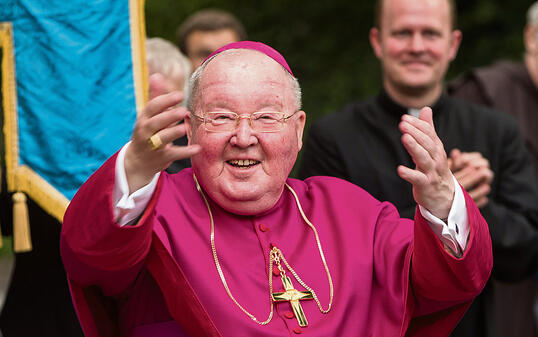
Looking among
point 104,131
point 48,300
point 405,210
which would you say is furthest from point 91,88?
point 405,210

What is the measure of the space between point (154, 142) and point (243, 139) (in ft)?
1.61

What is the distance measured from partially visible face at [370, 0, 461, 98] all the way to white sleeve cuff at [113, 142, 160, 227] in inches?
89.9

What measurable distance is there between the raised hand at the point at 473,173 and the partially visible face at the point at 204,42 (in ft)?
6.87

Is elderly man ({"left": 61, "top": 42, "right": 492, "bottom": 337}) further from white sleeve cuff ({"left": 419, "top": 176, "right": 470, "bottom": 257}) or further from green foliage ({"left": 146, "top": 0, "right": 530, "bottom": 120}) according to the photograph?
green foliage ({"left": 146, "top": 0, "right": 530, "bottom": 120})

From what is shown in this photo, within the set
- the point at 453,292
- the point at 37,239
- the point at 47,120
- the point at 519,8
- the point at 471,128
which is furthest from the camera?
the point at 519,8

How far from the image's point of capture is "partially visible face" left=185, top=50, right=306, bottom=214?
280cm

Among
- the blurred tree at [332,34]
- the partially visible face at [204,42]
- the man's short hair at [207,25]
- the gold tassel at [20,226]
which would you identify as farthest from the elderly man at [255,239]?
the blurred tree at [332,34]

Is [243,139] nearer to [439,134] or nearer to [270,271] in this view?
[270,271]

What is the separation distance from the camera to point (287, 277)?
2.88 metres

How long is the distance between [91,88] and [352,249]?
1.41 meters

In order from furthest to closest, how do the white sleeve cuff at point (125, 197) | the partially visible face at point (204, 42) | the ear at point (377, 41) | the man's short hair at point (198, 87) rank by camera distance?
the partially visible face at point (204, 42) → the ear at point (377, 41) → the man's short hair at point (198, 87) → the white sleeve cuff at point (125, 197)

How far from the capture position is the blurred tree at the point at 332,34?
9.30 m

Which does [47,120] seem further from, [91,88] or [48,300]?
[48,300]

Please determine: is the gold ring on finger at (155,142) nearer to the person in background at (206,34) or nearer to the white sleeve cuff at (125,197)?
the white sleeve cuff at (125,197)
